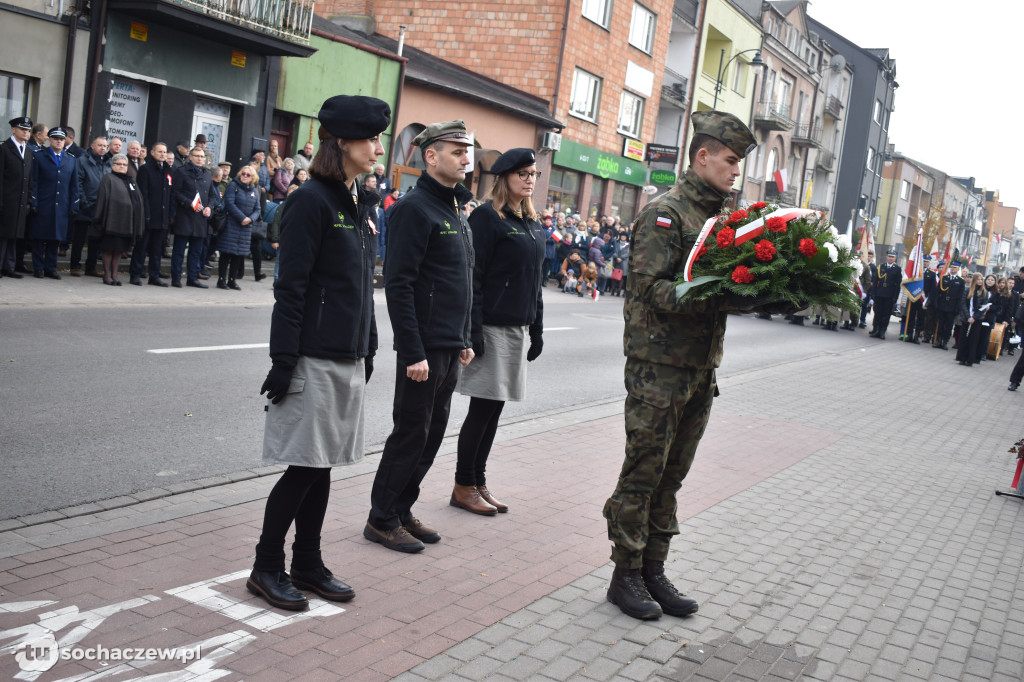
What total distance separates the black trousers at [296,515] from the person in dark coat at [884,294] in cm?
2510

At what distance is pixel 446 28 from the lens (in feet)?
113

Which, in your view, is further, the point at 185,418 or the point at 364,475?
the point at 185,418

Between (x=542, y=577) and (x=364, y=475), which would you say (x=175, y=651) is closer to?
(x=542, y=577)

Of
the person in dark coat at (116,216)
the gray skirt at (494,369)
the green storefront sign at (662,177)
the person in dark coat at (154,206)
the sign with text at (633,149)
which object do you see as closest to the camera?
the gray skirt at (494,369)

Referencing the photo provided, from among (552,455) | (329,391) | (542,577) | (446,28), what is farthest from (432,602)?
(446,28)

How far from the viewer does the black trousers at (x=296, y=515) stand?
418cm

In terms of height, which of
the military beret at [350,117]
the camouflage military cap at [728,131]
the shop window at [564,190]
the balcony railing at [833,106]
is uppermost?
the balcony railing at [833,106]

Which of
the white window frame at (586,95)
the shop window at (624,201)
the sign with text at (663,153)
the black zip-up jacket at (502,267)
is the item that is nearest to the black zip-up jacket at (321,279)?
the black zip-up jacket at (502,267)

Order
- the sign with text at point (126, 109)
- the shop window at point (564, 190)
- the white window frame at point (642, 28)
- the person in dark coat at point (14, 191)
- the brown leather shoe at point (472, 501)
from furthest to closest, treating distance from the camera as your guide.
A: the white window frame at point (642, 28)
the shop window at point (564, 190)
the sign with text at point (126, 109)
the person in dark coat at point (14, 191)
the brown leather shoe at point (472, 501)

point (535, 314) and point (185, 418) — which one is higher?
point (535, 314)

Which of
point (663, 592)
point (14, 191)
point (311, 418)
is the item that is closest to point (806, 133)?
point (14, 191)

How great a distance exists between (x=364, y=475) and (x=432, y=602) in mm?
2056

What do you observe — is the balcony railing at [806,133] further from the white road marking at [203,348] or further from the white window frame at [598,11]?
the white road marking at [203,348]

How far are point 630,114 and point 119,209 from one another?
27069mm
